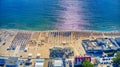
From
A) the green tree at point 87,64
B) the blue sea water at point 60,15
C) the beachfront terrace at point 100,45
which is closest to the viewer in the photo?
the green tree at point 87,64

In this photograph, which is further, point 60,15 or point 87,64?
point 60,15

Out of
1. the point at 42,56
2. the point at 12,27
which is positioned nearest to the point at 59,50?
A: the point at 42,56

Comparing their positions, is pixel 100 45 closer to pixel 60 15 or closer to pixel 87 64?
pixel 87 64

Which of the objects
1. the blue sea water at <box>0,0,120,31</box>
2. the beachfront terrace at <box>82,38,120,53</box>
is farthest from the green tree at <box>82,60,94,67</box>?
the blue sea water at <box>0,0,120,31</box>

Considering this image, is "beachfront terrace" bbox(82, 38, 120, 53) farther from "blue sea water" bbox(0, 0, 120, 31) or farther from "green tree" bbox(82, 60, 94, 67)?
"blue sea water" bbox(0, 0, 120, 31)

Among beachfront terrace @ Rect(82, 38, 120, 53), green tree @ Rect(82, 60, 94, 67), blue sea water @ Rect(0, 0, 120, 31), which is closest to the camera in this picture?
green tree @ Rect(82, 60, 94, 67)

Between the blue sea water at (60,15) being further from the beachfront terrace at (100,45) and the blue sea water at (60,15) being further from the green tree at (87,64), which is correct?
the green tree at (87,64)

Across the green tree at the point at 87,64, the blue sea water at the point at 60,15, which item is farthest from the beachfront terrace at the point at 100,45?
the blue sea water at the point at 60,15

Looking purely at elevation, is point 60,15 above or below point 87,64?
above

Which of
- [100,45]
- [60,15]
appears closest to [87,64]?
[100,45]
